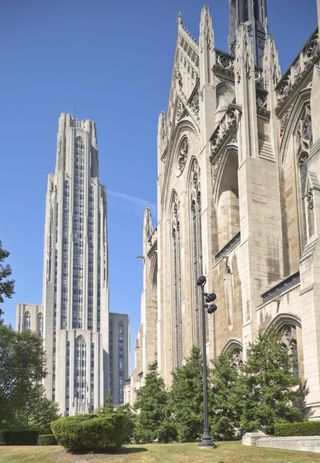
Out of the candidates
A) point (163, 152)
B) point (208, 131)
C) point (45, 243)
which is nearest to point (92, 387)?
point (45, 243)

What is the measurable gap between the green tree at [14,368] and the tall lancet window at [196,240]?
12.3m

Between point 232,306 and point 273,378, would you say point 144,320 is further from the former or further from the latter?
point 273,378

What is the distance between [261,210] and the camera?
33.9 metres

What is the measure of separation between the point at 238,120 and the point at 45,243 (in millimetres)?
123345

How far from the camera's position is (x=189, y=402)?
3009 cm

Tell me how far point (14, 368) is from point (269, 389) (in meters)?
23.1

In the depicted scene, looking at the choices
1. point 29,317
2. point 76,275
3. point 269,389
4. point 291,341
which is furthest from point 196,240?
point 29,317

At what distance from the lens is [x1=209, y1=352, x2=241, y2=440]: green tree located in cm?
2697

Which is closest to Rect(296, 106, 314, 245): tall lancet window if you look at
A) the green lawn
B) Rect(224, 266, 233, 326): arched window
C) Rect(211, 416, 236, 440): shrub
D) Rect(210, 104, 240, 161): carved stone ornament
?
Rect(210, 104, 240, 161): carved stone ornament

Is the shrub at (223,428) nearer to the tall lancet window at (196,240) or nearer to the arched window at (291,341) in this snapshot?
the arched window at (291,341)

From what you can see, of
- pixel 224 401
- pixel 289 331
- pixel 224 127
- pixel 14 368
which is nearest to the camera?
pixel 224 401

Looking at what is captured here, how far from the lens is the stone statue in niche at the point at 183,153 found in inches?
1953

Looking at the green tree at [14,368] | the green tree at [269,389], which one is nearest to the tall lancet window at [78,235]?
the green tree at [14,368]

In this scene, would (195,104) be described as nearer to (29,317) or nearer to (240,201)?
(240,201)
